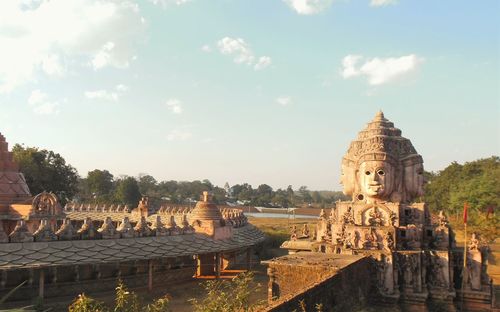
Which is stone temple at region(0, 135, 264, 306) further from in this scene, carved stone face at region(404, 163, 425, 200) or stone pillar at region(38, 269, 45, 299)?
carved stone face at region(404, 163, 425, 200)

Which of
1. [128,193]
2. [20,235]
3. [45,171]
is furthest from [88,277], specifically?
[128,193]

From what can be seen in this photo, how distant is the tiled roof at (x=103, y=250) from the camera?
16.5 m

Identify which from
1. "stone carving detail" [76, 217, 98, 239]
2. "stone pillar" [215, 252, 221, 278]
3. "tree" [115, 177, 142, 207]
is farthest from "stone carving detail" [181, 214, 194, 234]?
"tree" [115, 177, 142, 207]

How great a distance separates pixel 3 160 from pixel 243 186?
Answer: 538ft

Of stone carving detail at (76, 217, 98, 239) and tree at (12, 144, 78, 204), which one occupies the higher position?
tree at (12, 144, 78, 204)

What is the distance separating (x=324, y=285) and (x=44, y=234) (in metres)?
12.6

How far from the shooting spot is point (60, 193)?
53188mm

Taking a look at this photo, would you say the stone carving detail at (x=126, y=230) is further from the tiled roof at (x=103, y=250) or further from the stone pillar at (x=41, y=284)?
the stone pillar at (x=41, y=284)

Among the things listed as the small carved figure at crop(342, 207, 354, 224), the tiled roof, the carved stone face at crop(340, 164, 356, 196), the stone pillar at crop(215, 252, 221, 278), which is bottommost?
the stone pillar at crop(215, 252, 221, 278)

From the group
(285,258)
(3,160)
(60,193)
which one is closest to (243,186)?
(60,193)

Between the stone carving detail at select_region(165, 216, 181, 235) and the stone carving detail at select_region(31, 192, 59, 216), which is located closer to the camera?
the stone carving detail at select_region(165, 216, 181, 235)

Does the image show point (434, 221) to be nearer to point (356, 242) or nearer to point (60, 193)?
point (356, 242)

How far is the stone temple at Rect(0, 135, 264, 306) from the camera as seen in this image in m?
17.3

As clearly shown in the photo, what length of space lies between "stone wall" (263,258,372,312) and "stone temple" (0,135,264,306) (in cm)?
861
